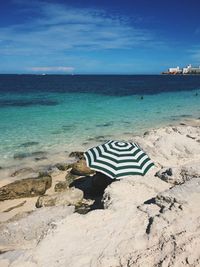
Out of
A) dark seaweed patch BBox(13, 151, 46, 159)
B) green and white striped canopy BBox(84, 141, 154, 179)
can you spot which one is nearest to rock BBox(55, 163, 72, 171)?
dark seaweed patch BBox(13, 151, 46, 159)

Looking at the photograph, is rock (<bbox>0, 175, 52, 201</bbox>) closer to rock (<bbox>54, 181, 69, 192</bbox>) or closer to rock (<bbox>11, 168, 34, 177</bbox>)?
rock (<bbox>54, 181, 69, 192</bbox>)

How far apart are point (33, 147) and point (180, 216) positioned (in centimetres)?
1273

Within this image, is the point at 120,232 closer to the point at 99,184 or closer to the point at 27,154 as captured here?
the point at 99,184

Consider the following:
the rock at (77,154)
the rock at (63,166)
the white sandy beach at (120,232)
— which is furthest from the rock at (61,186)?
the rock at (77,154)

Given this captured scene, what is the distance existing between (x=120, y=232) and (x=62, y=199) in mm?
3946

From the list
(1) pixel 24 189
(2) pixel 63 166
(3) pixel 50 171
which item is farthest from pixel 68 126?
(1) pixel 24 189

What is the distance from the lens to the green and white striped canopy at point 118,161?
9.28m

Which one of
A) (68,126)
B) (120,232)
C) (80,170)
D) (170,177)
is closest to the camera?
(120,232)

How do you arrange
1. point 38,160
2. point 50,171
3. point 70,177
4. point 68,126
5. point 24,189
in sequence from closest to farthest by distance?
1. point 24,189
2. point 70,177
3. point 50,171
4. point 38,160
5. point 68,126

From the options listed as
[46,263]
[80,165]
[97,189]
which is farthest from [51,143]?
[46,263]

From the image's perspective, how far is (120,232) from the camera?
632 centimetres

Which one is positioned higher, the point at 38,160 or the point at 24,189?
the point at 24,189

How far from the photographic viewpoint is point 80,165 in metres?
13.3

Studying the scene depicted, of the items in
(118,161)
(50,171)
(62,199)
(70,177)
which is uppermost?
(118,161)
